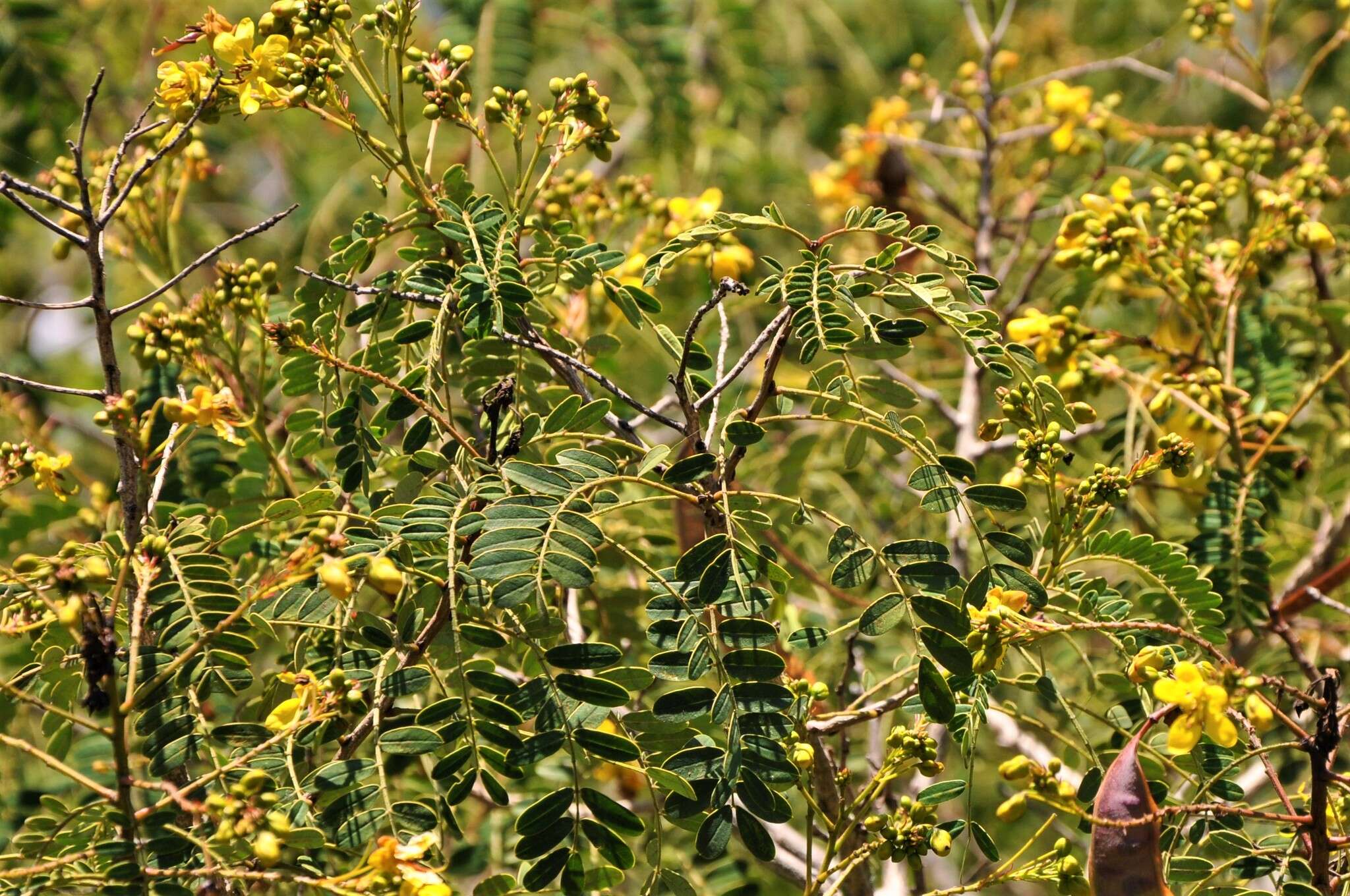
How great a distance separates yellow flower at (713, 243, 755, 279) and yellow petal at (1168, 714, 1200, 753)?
1.05 metres

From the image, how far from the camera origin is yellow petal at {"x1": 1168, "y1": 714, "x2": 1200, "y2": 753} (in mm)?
1315

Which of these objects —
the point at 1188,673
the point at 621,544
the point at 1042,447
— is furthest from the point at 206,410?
the point at 1188,673

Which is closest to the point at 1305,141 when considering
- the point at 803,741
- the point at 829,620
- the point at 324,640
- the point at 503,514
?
the point at 829,620

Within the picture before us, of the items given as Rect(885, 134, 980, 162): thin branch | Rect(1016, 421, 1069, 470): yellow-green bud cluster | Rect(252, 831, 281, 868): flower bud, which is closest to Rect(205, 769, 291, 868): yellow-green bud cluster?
Rect(252, 831, 281, 868): flower bud

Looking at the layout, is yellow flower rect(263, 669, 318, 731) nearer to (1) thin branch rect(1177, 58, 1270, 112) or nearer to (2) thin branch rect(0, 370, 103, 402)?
(2) thin branch rect(0, 370, 103, 402)

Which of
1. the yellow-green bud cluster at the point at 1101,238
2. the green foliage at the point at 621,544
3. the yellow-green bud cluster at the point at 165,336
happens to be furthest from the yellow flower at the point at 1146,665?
the yellow-green bud cluster at the point at 165,336

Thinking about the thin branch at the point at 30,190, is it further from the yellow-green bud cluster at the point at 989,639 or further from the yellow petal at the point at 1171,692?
the yellow petal at the point at 1171,692

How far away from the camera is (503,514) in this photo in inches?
54.5

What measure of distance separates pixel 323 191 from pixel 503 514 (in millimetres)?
3754

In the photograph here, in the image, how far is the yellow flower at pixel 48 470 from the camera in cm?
159

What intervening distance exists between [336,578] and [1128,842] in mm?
911

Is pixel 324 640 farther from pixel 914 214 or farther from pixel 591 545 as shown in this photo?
pixel 914 214

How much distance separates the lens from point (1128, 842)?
1.36 meters

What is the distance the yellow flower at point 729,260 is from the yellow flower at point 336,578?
3.25ft
